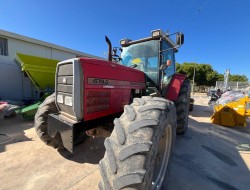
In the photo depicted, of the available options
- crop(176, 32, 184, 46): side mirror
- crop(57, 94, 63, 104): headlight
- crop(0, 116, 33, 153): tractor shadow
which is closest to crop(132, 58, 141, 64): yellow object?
crop(176, 32, 184, 46): side mirror

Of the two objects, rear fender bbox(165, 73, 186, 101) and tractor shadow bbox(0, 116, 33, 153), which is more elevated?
rear fender bbox(165, 73, 186, 101)

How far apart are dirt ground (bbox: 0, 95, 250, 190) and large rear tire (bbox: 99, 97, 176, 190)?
978 millimetres

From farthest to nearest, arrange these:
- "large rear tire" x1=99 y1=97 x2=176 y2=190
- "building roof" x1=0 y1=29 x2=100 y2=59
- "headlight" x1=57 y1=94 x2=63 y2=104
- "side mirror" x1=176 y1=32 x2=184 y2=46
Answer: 1. "building roof" x1=0 y1=29 x2=100 y2=59
2. "side mirror" x1=176 y1=32 x2=184 y2=46
3. "headlight" x1=57 y1=94 x2=63 y2=104
4. "large rear tire" x1=99 y1=97 x2=176 y2=190

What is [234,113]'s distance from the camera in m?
5.34

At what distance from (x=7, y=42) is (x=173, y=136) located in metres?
9.11

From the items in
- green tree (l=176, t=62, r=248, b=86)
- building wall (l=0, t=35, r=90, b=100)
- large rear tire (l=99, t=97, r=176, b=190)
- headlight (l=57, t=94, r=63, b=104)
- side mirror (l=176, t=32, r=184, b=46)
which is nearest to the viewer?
large rear tire (l=99, t=97, r=176, b=190)

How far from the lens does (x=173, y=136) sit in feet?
7.45

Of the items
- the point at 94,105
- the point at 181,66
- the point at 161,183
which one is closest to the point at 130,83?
the point at 94,105

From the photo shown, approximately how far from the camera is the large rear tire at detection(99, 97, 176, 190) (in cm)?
133

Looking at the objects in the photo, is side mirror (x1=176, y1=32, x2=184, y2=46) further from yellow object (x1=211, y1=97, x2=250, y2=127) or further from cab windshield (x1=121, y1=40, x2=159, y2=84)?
yellow object (x1=211, y1=97, x2=250, y2=127)

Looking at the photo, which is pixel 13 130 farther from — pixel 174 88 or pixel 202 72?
pixel 202 72

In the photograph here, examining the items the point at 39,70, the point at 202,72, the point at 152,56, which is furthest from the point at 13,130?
the point at 202,72

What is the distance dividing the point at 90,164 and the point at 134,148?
1.56 metres

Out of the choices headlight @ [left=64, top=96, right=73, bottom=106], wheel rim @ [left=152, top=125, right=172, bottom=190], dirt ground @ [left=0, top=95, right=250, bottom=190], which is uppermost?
headlight @ [left=64, top=96, right=73, bottom=106]
